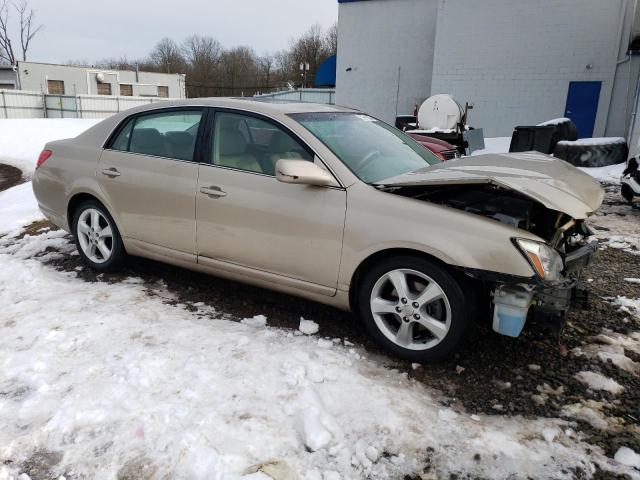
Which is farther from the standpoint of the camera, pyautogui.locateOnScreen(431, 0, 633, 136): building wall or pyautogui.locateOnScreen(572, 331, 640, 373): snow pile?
pyautogui.locateOnScreen(431, 0, 633, 136): building wall

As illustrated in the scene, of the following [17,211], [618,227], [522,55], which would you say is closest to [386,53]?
[522,55]

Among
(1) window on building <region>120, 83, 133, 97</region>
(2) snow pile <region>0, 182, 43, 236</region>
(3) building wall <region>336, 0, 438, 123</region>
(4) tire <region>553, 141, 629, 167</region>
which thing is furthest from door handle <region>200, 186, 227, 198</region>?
(1) window on building <region>120, 83, 133, 97</region>

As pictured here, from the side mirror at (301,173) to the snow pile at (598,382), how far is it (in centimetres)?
195

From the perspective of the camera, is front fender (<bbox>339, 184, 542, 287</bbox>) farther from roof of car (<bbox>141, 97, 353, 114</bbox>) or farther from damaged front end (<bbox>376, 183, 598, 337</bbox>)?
roof of car (<bbox>141, 97, 353, 114</bbox>)

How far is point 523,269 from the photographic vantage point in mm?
2674

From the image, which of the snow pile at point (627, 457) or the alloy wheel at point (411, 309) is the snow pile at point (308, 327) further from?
the snow pile at point (627, 457)

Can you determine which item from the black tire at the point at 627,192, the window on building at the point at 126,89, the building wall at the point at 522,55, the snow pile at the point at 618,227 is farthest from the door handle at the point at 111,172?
the window on building at the point at 126,89

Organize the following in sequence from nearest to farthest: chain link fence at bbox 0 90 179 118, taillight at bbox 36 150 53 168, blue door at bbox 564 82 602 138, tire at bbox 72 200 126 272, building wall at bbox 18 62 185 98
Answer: tire at bbox 72 200 126 272, taillight at bbox 36 150 53 168, blue door at bbox 564 82 602 138, chain link fence at bbox 0 90 179 118, building wall at bbox 18 62 185 98

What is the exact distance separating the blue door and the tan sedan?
14.4 m

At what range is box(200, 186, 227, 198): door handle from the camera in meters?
3.62

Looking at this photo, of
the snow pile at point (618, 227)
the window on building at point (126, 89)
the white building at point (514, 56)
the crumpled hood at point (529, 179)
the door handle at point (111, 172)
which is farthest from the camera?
the window on building at point (126, 89)

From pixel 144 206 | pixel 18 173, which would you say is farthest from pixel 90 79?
pixel 144 206

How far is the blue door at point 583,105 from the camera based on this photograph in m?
15.8

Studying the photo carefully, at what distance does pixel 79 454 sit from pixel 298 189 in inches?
76.4
